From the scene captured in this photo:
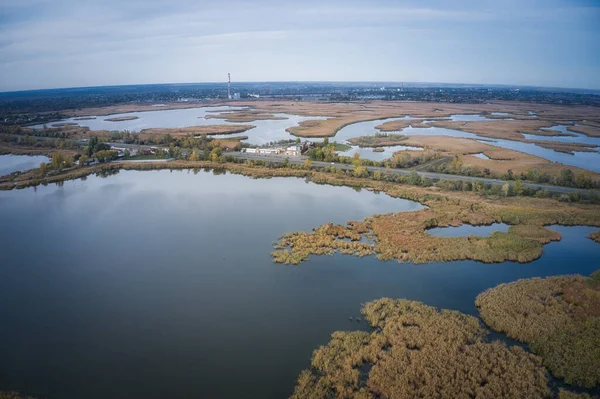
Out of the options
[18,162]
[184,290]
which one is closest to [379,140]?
[184,290]

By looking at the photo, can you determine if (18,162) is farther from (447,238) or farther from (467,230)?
(467,230)

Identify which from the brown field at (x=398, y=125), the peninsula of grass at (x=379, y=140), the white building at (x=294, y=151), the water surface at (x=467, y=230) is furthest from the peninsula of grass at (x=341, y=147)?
the water surface at (x=467, y=230)

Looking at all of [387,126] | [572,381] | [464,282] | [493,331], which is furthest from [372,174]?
[387,126]

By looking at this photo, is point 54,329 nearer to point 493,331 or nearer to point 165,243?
point 165,243

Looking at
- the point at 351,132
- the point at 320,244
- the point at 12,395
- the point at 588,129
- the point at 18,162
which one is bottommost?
the point at 12,395

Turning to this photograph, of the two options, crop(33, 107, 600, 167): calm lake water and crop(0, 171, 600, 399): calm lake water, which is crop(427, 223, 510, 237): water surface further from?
crop(33, 107, 600, 167): calm lake water

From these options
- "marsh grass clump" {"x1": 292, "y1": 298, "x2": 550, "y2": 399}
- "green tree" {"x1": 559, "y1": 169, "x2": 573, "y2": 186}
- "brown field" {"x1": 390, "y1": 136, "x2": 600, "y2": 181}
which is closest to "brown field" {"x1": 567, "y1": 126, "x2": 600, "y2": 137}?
"brown field" {"x1": 390, "y1": 136, "x2": 600, "y2": 181}
